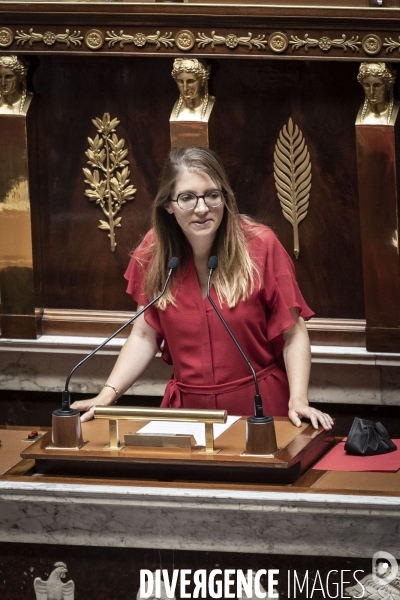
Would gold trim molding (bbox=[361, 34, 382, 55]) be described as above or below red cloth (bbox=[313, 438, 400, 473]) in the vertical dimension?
above

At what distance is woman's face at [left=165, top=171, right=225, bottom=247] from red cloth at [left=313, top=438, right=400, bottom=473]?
28.2 inches

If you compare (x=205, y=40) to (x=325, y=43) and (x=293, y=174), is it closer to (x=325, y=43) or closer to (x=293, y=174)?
(x=325, y=43)

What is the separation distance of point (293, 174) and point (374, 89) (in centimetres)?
45

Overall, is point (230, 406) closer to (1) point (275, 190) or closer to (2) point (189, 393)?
(2) point (189, 393)

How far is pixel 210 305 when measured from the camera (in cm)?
327

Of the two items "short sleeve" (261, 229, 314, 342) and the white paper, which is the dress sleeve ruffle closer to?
"short sleeve" (261, 229, 314, 342)

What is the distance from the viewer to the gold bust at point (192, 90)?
3.96 m

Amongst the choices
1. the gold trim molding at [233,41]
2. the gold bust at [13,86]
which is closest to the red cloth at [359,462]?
the gold trim molding at [233,41]

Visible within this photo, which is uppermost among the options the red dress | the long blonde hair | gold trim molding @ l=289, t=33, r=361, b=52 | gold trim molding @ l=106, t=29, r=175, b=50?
gold trim molding @ l=106, t=29, r=175, b=50

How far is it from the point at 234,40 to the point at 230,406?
1.35 m

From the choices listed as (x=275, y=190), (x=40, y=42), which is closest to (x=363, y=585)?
(x=275, y=190)

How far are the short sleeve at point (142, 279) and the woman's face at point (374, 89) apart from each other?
96 centimetres

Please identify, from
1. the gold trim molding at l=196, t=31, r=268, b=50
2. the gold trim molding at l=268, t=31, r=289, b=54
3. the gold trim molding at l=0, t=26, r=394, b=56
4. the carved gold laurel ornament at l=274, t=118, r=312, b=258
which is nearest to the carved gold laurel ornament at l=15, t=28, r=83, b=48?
the gold trim molding at l=0, t=26, r=394, b=56

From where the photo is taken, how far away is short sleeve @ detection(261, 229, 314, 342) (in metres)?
3.22
